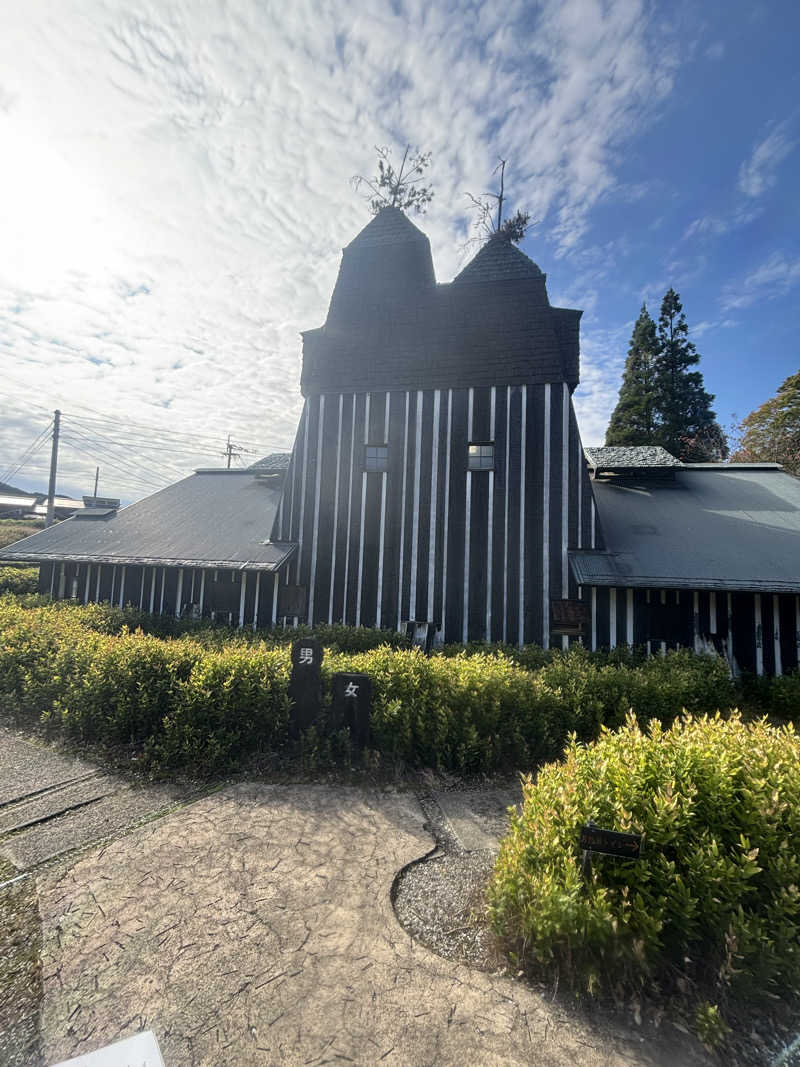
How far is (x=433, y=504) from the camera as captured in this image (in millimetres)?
11188

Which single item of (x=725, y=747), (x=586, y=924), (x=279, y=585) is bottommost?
(x=586, y=924)

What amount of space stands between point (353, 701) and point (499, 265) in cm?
1109

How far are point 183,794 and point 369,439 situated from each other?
28.3ft

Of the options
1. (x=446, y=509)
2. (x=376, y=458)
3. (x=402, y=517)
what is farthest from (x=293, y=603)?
(x=446, y=509)

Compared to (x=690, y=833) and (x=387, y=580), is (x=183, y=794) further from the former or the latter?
(x=387, y=580)

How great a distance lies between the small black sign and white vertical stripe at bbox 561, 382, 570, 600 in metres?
7.67

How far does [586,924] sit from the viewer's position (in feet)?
8.83

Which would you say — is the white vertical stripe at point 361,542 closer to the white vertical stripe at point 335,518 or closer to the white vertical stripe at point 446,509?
the white vertical stripe at point 335,518

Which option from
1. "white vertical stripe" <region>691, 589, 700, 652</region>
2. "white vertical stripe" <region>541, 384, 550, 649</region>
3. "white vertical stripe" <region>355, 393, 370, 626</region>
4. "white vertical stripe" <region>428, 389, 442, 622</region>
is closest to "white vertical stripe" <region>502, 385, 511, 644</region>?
"white vertical stripe" <region>541, 384, 550, 649</region>

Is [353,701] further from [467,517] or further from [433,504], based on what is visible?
[433,504]

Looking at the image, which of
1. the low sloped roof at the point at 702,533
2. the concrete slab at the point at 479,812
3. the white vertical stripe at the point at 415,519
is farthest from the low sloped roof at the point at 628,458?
the concrete slab at the point at 479,812

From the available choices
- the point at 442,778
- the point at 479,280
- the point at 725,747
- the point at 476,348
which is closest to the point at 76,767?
the point at 442,778

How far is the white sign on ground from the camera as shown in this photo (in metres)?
2.21

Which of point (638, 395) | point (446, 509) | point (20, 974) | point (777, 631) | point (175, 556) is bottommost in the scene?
point (20, 974)
